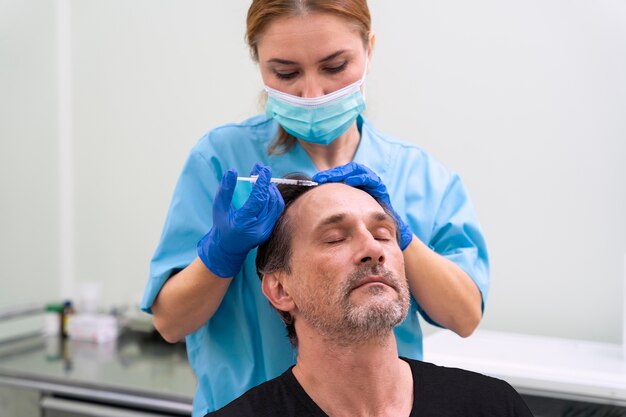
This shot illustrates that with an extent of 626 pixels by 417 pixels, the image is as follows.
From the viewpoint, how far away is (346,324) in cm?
133

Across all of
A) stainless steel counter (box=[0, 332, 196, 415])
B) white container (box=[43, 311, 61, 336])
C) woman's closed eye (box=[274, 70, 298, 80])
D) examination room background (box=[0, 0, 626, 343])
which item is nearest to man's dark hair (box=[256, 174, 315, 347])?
woman's closed eye (box=[274, 70, 298, 80])

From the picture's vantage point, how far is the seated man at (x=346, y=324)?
1.34m

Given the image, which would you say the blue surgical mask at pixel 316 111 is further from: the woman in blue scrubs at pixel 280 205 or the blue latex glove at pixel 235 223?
the blue latex glove at pixel 235 223

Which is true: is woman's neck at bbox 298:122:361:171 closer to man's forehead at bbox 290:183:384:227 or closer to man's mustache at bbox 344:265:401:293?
man's forehead at bbox 290:183:384:227

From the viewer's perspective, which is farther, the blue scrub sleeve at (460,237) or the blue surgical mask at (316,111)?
the blue scrub sleeve at (460,237)

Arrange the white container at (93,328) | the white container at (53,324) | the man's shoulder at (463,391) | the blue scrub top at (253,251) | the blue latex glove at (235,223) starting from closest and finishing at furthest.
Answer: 1. the blue latex glove at (235,223)
2. the man's shoulder at (463,391)
3. the blue scrub top at (253,251)
4. the white container at (93,328)
5. the white container at (53,324)

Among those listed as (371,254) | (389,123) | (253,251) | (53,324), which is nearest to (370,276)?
(371,254)

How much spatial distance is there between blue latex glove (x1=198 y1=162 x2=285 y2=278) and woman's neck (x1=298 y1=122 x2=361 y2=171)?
Answer: 253 mm

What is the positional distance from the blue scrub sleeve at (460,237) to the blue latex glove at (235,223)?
0.45 metres

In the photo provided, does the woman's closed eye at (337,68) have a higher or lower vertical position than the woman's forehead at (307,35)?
lower

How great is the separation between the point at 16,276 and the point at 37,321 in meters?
0.24

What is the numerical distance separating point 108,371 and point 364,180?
155cm

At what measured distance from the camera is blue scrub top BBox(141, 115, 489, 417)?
1.51 meters

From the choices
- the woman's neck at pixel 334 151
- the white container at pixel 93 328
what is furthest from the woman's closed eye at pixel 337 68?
the white container at pixel 93 328
